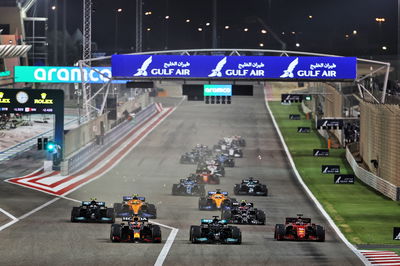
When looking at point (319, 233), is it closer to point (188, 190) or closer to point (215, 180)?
point (188, 190)

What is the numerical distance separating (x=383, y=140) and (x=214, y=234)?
22.0 meters

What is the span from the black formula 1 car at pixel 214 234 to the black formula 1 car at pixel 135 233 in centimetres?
134

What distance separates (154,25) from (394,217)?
11769 centimetres

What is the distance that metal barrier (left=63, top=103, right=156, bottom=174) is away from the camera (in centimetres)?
6009

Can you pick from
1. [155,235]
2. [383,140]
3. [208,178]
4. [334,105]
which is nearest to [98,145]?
[208,178]

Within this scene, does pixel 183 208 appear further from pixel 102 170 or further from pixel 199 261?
pixel 102 170

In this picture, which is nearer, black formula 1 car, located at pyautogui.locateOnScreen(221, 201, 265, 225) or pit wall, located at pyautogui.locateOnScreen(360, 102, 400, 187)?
black formula 1 car, located at pyautogui.locateOnScreen(221, 201, 265, 225)

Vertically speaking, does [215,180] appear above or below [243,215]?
below

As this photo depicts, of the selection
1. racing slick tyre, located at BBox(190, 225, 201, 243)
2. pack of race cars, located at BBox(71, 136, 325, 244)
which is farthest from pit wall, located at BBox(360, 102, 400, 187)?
racing slick tyre, located at BBox(190, 225, 201, 243)

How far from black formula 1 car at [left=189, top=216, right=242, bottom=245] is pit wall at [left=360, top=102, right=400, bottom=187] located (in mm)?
16402

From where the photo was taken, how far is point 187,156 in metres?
64.2

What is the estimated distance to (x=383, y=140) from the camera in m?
51.1

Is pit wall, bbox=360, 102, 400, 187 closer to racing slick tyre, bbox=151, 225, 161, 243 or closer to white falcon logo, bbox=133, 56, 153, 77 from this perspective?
white falcon logo, bbox=133, 56, 153, 77

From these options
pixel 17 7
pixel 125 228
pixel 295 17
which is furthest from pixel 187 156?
pixel 295 17
